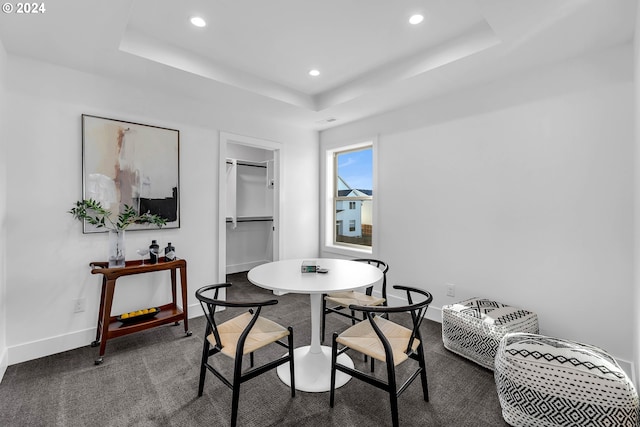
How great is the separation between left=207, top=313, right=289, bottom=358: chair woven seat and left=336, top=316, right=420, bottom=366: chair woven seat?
1.35 ft

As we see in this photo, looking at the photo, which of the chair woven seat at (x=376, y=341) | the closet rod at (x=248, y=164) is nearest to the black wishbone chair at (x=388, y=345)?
the chair woven seat at (x=376, y=341)

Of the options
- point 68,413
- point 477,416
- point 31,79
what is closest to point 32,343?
point 68,413

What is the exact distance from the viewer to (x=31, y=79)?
2.45m

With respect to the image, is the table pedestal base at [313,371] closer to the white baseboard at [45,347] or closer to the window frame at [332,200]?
the white baseboard at [45,347]

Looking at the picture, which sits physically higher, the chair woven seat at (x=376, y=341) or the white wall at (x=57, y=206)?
the white wall at (x=57, y=206)

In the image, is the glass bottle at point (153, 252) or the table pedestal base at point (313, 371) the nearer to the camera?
the table pedestal base at point (313, 371)

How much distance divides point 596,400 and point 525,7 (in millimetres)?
2222

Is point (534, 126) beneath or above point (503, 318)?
above

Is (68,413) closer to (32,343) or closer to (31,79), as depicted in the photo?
(32,343)

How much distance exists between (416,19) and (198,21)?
5.28 ft

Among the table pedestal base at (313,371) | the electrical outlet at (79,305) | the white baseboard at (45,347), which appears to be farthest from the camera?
the electrical outlet at (79,305)

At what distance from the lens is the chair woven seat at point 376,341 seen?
1.71 metres

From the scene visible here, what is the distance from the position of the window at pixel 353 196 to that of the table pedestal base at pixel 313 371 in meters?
2.07

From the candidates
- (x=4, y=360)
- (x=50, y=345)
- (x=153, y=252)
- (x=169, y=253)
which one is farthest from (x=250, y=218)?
(x=4, y=360)
